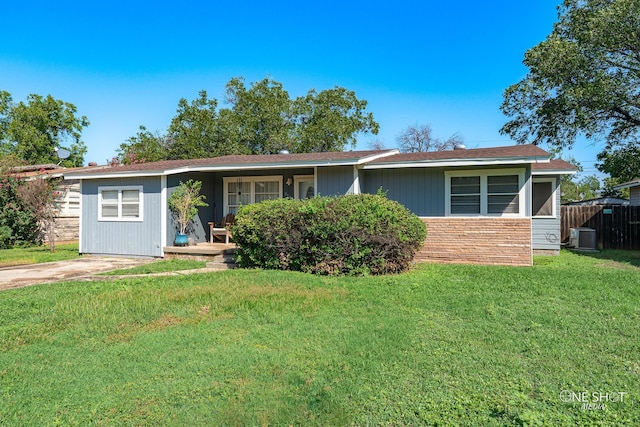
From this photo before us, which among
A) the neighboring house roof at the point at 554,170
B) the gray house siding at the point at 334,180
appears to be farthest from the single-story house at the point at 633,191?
the gray house siding at the point at 334,180

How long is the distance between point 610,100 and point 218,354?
752 inches

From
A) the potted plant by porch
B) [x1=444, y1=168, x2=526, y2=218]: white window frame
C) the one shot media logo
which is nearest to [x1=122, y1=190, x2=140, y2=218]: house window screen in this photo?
the potted plant by porch

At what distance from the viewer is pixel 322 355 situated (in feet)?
12.1

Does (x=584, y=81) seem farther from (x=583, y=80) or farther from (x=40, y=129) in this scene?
(x=40, y=129)

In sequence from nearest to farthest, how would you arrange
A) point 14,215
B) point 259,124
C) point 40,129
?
point 14,215 < point 259,124 < point 40,129

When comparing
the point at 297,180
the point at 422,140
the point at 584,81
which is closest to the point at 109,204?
the point at 297,180

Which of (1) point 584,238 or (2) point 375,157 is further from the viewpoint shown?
(1) point 584,238

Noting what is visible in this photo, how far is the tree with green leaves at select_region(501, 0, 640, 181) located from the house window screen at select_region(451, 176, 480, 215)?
9533mm

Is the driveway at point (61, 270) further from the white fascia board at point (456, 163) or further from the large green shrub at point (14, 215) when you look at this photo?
the white fascia board at point (456, 163)

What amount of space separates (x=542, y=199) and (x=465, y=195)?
11.8 feet

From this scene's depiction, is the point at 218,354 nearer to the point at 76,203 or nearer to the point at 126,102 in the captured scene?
the point at 76,203

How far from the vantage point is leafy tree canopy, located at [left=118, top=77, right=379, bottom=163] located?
26.5 m

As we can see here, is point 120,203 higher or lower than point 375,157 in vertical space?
lower

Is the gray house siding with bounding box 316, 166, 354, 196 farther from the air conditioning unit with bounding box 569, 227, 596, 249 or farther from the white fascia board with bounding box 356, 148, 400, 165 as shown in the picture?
the air conditioning unit with bounding box 569, 227, 596, 249
